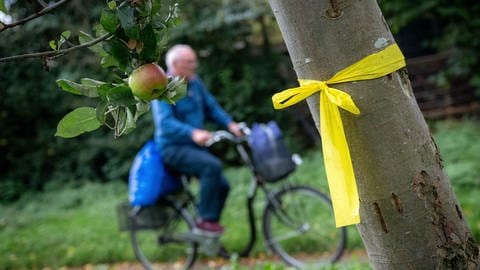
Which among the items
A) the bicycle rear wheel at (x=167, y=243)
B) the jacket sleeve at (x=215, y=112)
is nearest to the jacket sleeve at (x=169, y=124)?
the jacket sleeve at (x=215, y=112)

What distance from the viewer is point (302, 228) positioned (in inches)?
190

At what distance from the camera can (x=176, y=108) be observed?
4.48 m

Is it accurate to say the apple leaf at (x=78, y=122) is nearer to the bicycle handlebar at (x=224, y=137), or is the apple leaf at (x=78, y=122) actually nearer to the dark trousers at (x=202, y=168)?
the bicycle handlebar at (x=224, y=137)

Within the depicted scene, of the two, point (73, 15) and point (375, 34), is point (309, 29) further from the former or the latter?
point (73, 15)

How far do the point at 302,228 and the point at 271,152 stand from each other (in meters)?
0.78

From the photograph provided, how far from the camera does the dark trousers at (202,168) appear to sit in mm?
4469

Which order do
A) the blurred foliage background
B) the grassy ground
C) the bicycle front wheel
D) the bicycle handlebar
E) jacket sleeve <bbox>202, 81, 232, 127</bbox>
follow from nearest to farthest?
the bicycle handlebar → the bicycle front wheel → jacket sleeve <bbox>202, 81, 232, 127</bbox> → the grassy ground → the blurred foliage background

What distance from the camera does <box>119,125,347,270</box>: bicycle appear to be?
4.74m

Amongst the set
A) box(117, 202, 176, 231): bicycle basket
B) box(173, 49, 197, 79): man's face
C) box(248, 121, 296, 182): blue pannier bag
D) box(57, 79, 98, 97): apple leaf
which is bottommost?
box(117, 202, 176, 231): bicycle basket

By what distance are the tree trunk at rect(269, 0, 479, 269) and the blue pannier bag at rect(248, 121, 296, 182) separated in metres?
3.15

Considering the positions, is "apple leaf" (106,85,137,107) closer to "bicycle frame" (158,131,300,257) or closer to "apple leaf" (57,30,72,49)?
"apple leaf" (57,30,72,49)

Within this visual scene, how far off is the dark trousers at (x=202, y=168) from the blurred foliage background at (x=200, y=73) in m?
5.50

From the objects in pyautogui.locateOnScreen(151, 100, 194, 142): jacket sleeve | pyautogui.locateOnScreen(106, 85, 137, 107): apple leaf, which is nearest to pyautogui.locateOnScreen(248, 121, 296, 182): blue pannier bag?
pyautogui.locateOnScreen(151, 100, 194, 142): jacket sleeve

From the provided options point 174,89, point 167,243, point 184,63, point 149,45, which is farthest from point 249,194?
point 149,45
